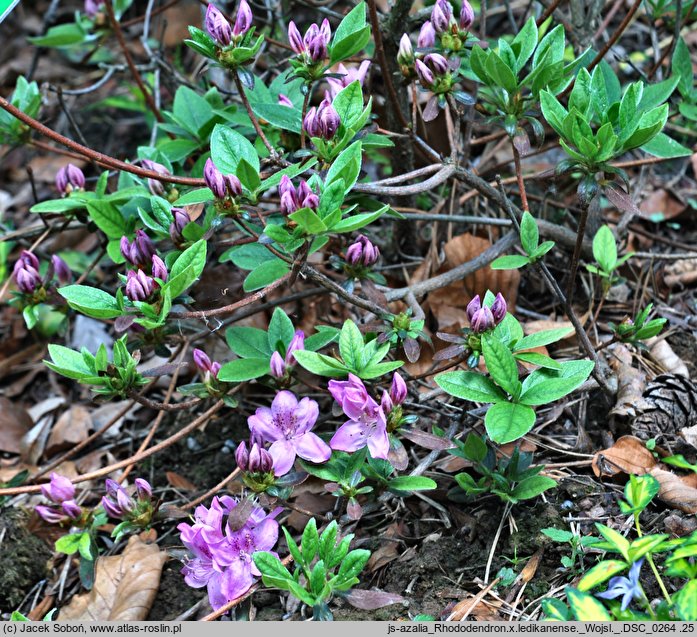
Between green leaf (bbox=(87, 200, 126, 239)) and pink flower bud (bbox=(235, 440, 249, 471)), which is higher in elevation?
green leaf (bbox=(87, 200, 126, 239))

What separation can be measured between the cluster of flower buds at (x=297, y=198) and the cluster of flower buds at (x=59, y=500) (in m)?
0.94

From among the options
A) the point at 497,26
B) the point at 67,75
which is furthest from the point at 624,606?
the point at 67,75

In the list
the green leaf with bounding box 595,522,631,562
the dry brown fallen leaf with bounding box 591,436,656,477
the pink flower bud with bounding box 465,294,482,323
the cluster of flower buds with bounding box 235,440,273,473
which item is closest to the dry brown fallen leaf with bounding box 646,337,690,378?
the dry brown fallen leaf with bounding box 591,436,656,477

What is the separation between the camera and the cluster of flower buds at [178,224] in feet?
6.68

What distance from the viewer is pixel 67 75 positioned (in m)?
4.38

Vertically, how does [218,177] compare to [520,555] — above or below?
above

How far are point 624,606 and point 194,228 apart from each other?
1343mm

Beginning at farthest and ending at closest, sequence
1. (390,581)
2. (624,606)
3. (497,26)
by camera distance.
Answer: (497,26)
(390,581)
(624,606)

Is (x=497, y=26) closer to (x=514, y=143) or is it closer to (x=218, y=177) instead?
(x=514, y=143)

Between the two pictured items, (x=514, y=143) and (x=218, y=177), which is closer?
(x=218, y=177)

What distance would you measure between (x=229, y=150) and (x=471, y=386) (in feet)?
2.70

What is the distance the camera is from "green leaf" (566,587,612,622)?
139 cm

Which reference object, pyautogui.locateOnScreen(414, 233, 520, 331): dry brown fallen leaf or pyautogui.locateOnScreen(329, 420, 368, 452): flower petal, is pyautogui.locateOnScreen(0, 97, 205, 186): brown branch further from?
pyautogui.locateOnScreen(414, 233, 520, 331): dry brown fallen leaf

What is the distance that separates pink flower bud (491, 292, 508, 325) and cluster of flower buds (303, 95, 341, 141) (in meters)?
0.56
